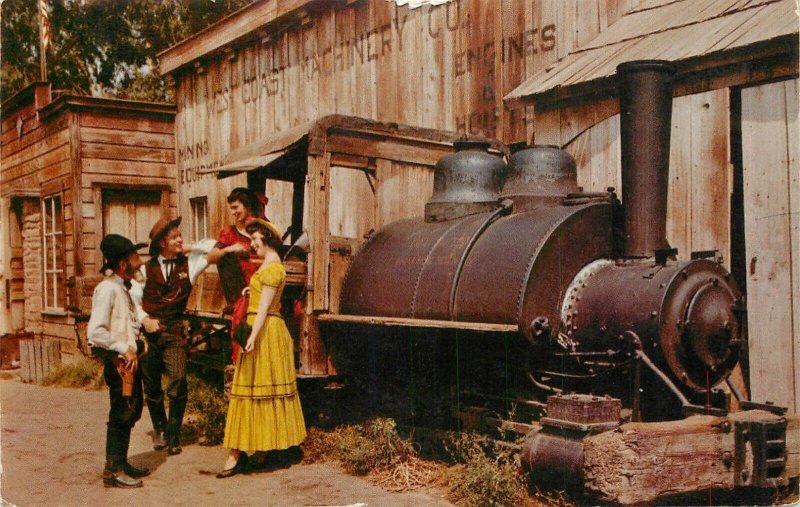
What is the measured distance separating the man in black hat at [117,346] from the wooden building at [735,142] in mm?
3992

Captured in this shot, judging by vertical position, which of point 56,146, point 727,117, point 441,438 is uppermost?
point 56,146

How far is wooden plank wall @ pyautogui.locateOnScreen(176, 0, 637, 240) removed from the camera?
8336 mm

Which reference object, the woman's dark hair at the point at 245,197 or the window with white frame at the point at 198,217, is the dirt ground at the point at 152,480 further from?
the window with white frame at the point at 198,217

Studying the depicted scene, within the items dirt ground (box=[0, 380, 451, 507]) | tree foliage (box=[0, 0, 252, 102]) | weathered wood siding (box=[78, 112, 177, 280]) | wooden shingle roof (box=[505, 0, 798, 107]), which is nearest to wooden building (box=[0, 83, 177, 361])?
weathered wood siding (box=[78, 112, 177, 280])

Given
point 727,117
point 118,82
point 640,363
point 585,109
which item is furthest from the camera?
point 118,82

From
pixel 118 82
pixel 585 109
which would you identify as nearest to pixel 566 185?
pixel 585 109

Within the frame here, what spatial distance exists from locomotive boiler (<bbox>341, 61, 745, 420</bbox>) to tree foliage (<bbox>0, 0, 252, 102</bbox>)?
28.1 ft

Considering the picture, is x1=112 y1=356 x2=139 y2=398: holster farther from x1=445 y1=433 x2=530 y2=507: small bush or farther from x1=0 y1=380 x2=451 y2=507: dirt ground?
x1=445 y1=433 x2=530 y2=507: small bush

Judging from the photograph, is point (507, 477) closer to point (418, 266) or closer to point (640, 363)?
point (640, 363)

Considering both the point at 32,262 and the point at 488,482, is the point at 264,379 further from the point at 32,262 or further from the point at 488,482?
the point at 32,262

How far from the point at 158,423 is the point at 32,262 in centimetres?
972

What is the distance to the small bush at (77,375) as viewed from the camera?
12.3m

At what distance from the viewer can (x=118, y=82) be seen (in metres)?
22.1

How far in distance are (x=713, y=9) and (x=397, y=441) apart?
4302 mm
